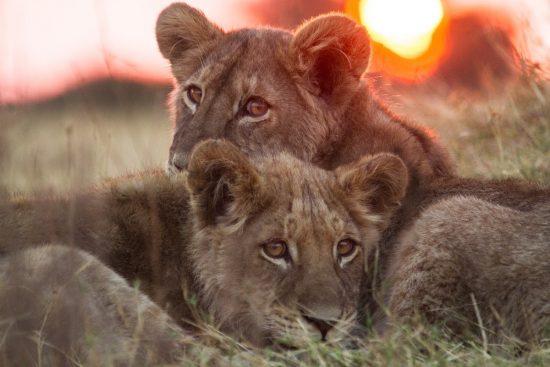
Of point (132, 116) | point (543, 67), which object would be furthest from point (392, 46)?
point (132, 116)

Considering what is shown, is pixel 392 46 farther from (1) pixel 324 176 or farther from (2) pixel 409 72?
(1) pixel 324 176

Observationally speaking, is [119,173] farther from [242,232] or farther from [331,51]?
[331,51]

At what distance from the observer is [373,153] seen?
6.71m

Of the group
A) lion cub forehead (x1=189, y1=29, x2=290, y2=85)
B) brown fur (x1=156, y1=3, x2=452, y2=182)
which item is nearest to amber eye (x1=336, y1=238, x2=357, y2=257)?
brown fur (x1=156, y1=3, x2=452, y2=182)

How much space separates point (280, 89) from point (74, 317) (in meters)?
2.76

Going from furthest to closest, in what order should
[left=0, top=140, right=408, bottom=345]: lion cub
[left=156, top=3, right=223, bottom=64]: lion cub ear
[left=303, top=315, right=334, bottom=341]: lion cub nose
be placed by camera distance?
[left=156, top=3, right=223, bottom=64]: lion cub ear < [left=0, top=140, right=408, bottom=345]: lion cub < [left=303, top=315, right=334, bottom=341]: lion cub nose

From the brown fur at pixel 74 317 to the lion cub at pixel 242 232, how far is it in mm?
378

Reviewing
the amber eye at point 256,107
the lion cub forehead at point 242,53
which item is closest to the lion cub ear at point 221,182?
the amber eye at point 256,107

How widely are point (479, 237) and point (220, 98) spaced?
227 centimetres

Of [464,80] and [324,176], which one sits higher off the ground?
[324,176]

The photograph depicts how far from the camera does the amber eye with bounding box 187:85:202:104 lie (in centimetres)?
720

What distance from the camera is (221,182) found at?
5.70m

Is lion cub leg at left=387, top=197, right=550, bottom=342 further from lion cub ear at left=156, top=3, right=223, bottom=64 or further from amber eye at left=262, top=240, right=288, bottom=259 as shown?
lion cub ear at left=156, top=3, right=223, bottom=64

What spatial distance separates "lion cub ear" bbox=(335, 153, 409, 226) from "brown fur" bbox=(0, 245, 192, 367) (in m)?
1.41
